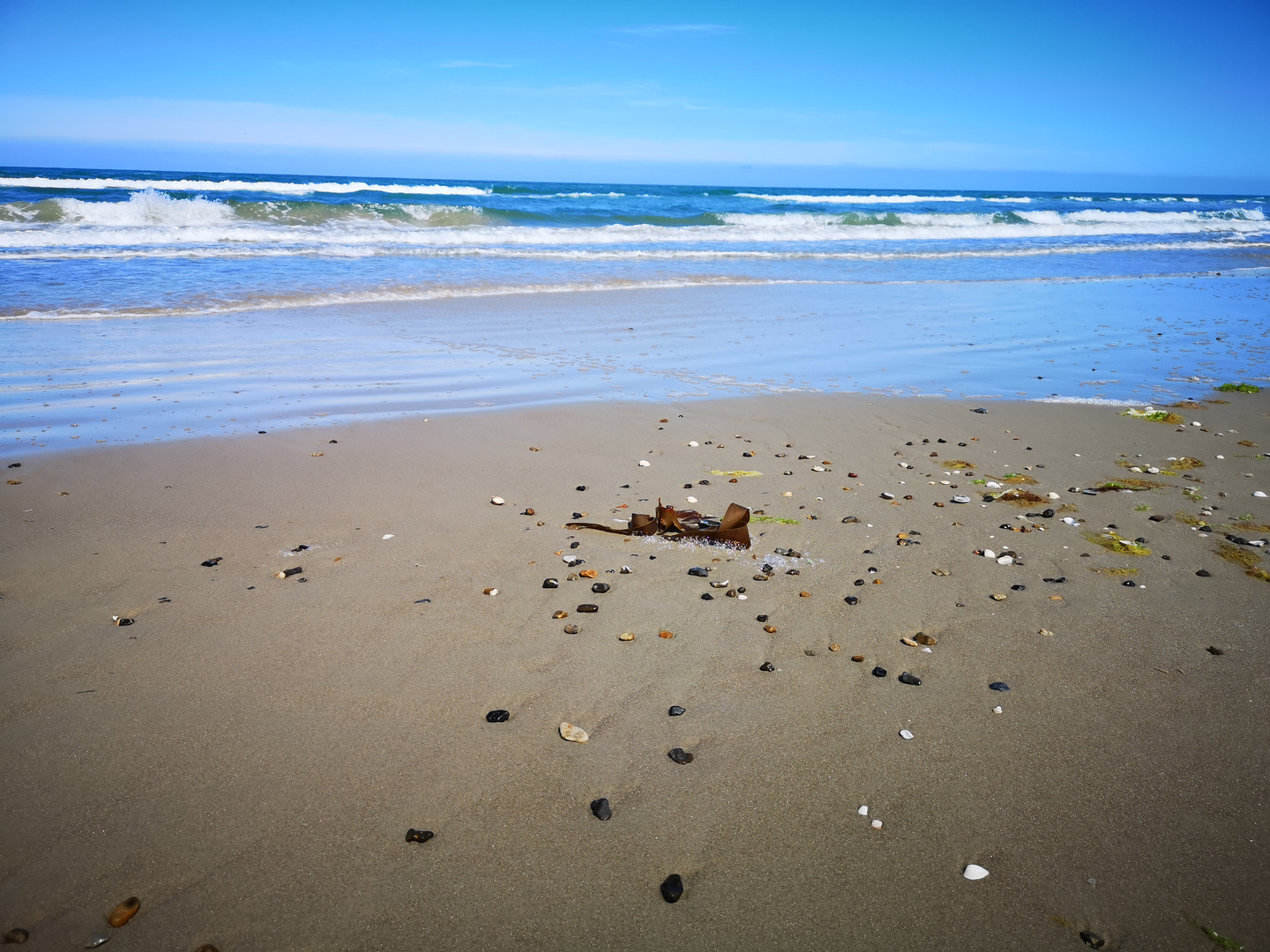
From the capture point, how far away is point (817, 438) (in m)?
5.93

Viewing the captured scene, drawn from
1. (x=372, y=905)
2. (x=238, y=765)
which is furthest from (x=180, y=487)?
(x=372, y=905)

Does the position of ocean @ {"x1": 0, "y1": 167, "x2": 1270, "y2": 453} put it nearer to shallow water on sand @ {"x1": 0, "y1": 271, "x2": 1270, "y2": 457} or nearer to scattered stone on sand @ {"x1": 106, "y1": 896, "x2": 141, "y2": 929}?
shallow water on sand @ {"x1": 0, "y1": 271, "x2": 1270, "y2": 457}

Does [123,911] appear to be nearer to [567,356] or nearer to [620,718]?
[620,718]

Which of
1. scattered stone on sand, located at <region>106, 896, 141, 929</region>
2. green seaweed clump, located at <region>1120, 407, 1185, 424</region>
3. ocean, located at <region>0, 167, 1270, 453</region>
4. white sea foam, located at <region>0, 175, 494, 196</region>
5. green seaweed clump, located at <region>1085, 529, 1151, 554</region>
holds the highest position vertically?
white sea foam, located at <region>0, 175, 494, 196</region>

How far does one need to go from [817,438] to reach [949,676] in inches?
124

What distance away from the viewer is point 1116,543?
4137mm

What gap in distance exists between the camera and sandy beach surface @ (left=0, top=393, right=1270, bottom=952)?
202cm

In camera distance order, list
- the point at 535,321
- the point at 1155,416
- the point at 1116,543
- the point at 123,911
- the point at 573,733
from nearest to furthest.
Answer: the point at 123,911, the point at 573,733, the point at 1116,543, the point at 1155,416, the point at 535,321

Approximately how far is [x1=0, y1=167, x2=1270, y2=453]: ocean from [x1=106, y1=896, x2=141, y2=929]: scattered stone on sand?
4524 mm

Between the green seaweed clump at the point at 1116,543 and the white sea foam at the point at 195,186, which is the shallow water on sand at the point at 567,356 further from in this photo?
the white sea foam at the point at 195,186

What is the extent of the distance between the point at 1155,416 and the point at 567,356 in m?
5.76

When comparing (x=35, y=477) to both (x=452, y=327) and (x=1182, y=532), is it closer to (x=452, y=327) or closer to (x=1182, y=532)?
(x=452, y=327)

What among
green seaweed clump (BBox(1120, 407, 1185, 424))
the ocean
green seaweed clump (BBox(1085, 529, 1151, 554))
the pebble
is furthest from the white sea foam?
green seaweed clump (BBox(1085, 529, 1151, 554))

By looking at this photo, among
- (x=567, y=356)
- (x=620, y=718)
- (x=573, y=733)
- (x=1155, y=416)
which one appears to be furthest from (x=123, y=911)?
(x=1155, y=416)
